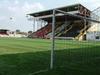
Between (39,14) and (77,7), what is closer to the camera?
(77,7)

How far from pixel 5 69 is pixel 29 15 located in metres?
54.0

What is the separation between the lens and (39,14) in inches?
2317

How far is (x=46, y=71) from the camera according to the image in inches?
254

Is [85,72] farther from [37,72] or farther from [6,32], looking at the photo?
[6,32]

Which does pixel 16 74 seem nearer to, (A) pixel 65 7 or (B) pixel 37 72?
(B) pixel 37 72

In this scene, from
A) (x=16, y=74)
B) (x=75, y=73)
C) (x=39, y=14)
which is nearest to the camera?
(x=16, y=74)

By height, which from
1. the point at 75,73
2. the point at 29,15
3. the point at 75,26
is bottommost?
the point at 75,73

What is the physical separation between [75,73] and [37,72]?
3.42ft

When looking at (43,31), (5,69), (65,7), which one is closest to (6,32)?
(43,31)

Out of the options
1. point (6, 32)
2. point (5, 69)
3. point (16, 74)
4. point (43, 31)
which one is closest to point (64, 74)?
point (16, 74)

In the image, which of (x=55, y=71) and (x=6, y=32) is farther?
(x=6, y=32)

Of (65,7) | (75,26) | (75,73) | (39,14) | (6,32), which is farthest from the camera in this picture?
(6,32)

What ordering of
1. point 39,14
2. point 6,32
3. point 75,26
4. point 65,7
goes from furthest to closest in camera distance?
1. point 6,32
2. point 39,14
3. point 65,7
4. point 75,26

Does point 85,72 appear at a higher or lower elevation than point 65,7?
lower
